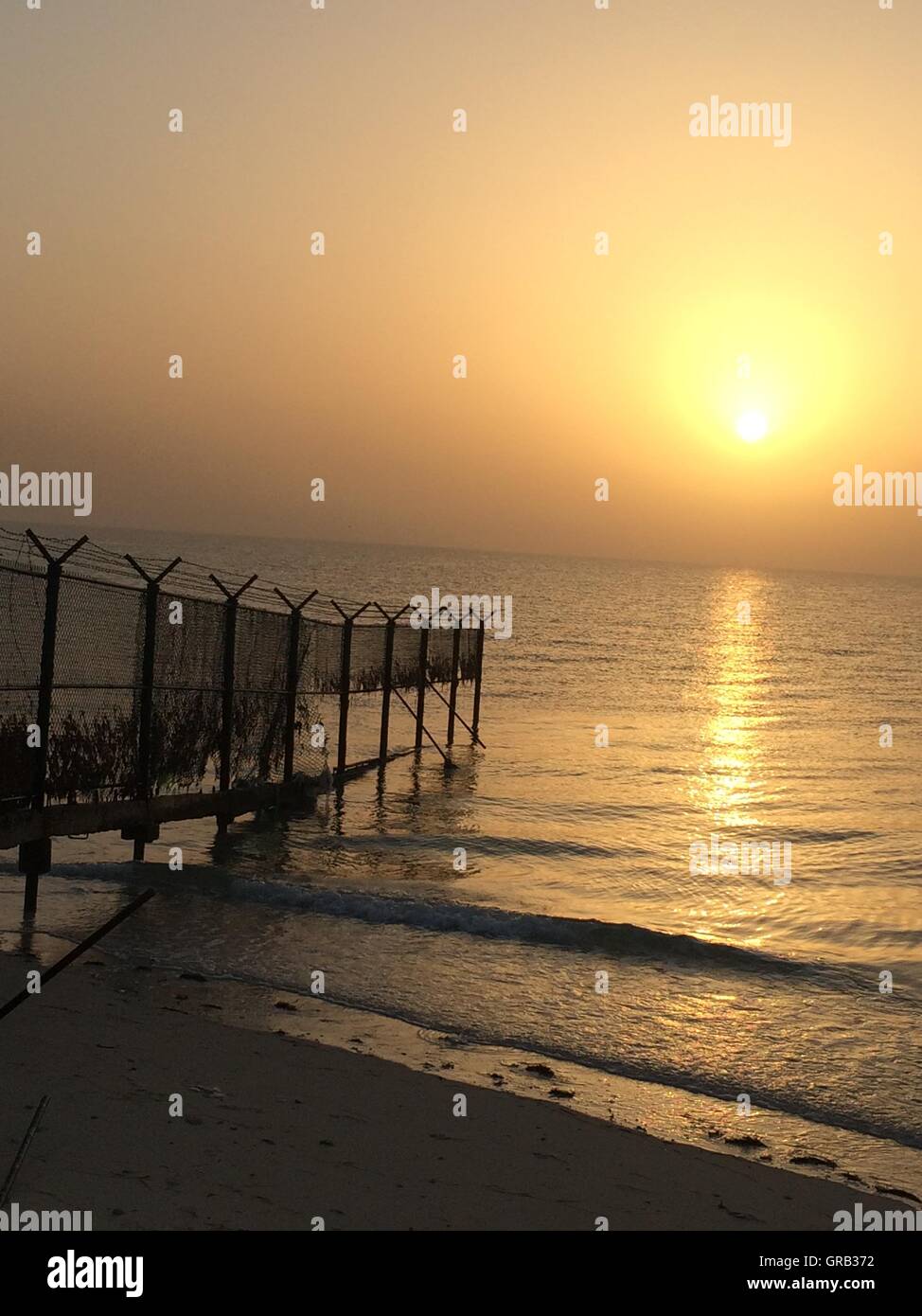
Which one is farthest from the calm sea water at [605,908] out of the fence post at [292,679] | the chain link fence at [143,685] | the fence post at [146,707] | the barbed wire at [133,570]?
the barbed wire at [133,570]

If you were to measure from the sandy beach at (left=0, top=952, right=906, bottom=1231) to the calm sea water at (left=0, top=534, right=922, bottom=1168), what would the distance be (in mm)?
1564

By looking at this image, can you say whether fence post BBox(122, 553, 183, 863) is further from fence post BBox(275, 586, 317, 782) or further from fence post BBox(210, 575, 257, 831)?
fence post BBox(275, 586, 317, 782)

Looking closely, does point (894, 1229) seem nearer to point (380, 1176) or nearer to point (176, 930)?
point (380, 1176)

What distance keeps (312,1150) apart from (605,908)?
871cm

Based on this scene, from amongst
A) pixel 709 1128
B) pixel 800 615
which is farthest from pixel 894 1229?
pixel 800 615

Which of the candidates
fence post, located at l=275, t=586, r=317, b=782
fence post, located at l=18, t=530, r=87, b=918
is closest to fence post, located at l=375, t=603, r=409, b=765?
fence post, located at l=275, t=586, r=317, b=782

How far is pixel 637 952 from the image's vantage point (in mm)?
12320

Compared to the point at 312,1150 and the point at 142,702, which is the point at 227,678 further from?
the point at 312,1150

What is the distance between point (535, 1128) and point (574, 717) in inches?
1301

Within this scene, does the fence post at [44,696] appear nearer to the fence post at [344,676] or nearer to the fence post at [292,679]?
the fence post at [292,679]

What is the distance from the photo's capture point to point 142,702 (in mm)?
13594

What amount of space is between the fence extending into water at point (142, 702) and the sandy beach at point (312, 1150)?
371 cm

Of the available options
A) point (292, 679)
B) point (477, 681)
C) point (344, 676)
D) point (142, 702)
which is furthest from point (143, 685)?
point (477, 681)

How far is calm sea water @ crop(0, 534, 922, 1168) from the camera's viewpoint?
31.2ft
